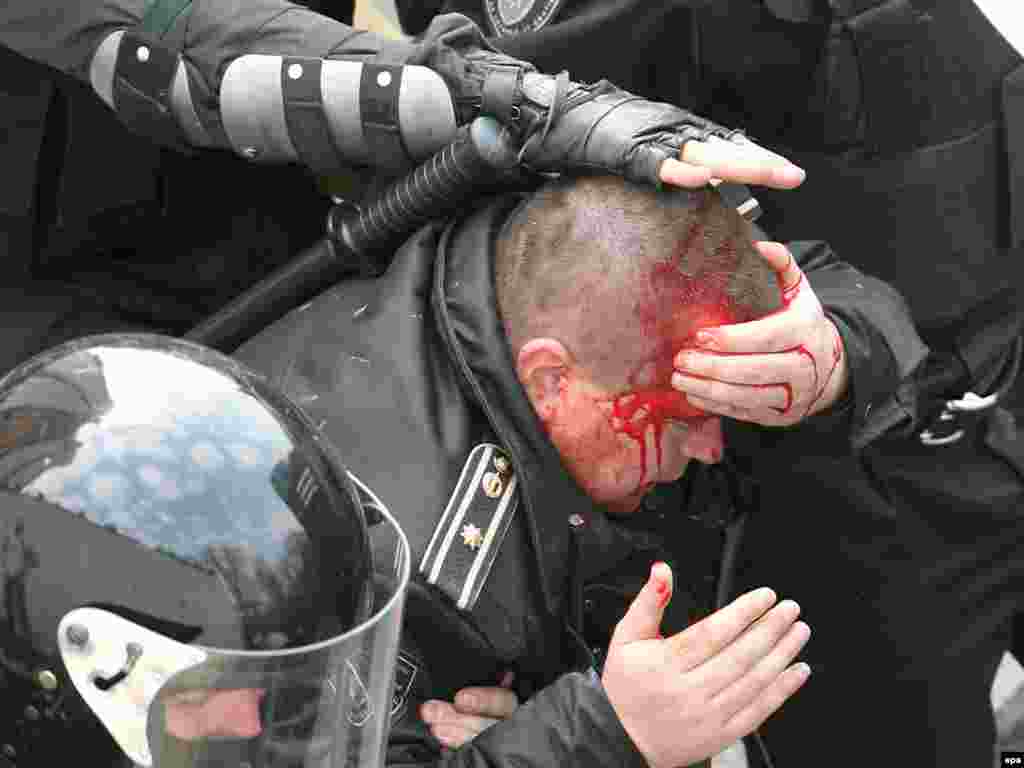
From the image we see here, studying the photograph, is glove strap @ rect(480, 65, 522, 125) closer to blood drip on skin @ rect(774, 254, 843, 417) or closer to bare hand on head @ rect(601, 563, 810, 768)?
blood drip on skin @ rect(774, 254, 843, 417)

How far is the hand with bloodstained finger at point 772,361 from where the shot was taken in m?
1.80

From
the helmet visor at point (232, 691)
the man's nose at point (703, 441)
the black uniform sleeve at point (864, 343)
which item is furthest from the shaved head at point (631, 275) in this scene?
the helmet visor at point (232, 691)

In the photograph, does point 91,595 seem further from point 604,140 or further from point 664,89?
point 664,89

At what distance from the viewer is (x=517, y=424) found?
1.86 m

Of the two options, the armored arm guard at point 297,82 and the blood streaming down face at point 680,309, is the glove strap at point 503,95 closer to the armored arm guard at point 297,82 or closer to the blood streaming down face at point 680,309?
the armored arm guard at point 297,82

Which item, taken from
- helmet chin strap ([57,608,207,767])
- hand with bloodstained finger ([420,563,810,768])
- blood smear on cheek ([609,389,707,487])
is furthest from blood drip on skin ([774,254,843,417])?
helmet chin strap ([57,608,207,767])

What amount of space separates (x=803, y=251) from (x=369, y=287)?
2.12ft

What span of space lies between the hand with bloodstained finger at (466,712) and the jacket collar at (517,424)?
118mm

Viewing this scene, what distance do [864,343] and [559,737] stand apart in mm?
696

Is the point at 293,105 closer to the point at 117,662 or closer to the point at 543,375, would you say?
the point at 543,375

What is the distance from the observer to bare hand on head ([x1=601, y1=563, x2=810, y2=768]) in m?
1.63

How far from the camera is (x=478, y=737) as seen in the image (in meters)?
1.72

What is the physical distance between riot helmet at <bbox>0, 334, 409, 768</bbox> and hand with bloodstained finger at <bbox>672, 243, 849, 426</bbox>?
53 cm

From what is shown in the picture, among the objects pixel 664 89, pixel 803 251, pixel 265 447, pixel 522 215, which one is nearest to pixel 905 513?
pixel 803 251
